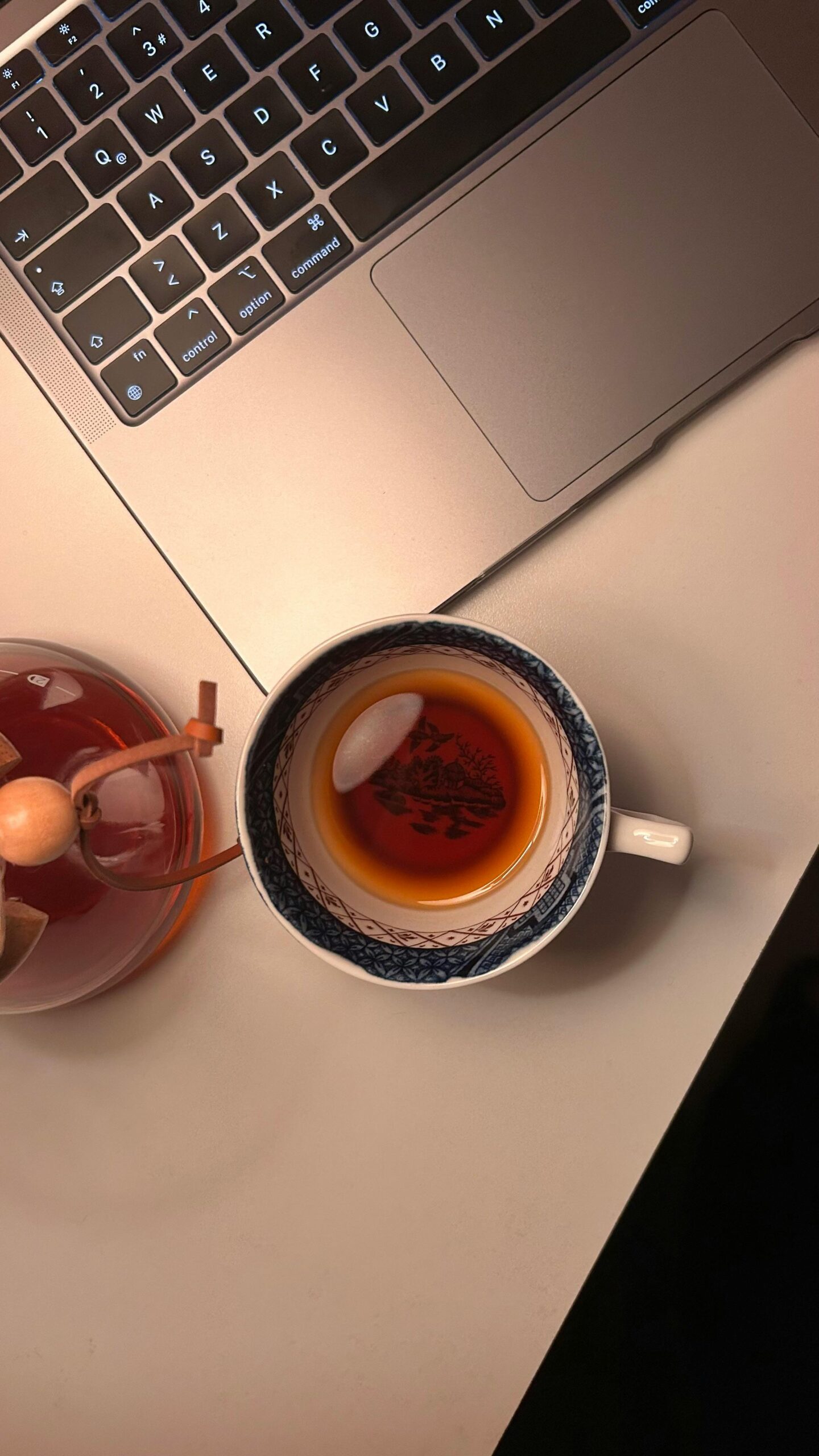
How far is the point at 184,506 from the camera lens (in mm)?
500

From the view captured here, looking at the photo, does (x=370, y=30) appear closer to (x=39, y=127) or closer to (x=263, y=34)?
(x=263, y=34)

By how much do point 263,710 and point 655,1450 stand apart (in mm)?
590

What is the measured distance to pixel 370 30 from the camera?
0.48 metres

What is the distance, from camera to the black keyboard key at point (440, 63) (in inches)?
18.9

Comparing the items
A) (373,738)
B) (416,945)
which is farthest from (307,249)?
(416,945)

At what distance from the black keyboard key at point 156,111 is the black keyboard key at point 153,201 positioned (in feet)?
0.05

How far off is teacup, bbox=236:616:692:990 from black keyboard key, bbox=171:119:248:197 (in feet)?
0.83

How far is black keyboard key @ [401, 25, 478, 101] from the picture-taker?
18.9 inches

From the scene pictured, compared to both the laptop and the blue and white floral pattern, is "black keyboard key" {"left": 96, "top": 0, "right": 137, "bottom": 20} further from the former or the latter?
the blue and white floral pattern

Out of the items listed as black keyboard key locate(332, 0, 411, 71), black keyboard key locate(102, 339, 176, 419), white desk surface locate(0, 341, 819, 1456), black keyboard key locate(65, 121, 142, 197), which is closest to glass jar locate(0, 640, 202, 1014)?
white desk surface locate(0, 341, 819, 1456)

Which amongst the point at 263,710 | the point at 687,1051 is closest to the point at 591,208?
the point at 263,710

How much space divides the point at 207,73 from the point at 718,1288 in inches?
30.8

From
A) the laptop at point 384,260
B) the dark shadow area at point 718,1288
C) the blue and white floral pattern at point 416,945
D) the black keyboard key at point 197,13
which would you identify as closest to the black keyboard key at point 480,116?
the laptop at point 384,260

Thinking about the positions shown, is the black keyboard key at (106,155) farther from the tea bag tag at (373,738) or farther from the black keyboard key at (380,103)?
the tea bag tag at (373,738)
